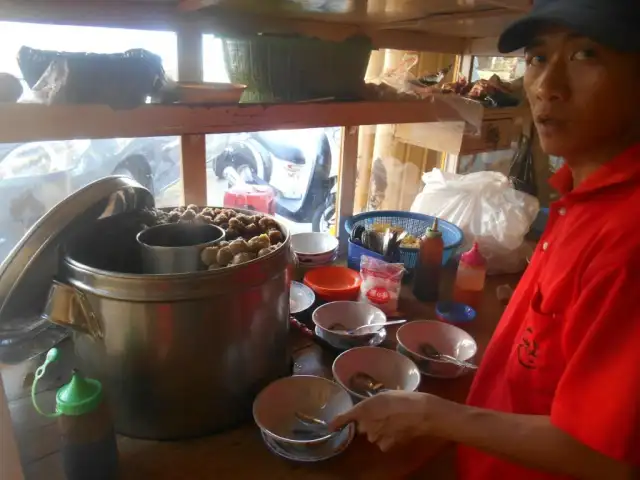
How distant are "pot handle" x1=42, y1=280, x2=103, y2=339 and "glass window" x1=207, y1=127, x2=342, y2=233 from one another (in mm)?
2444

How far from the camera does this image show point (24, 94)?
882 mm

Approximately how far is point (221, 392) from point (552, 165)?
1980mm

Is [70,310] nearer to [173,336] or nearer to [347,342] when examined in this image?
[173,336]

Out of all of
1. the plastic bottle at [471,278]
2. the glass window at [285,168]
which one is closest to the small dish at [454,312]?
the plastic bottle at [471,278]

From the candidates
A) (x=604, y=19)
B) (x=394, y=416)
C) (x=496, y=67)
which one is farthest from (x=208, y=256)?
(x=496, y=67)

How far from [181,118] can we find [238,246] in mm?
347

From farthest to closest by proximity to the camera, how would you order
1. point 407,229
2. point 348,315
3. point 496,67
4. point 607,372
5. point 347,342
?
point 496,67 → point 407,229 → point 348,315 → point 347,342 → point 607,372

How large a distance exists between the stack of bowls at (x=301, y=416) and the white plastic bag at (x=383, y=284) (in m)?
0.39

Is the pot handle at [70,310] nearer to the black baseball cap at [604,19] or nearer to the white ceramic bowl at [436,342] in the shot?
the white ceramic bowl at [436,342]

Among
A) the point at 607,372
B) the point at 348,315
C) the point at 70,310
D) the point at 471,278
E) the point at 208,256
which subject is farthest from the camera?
the point at 471,278

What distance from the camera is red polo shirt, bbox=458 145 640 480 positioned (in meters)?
0.49

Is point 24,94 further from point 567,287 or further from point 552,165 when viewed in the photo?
point 552,165

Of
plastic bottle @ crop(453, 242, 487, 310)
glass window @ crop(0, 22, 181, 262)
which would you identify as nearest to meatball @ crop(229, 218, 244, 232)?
glass window @ crop(0, 22, 181, 262)

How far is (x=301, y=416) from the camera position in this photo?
0.82 metres
